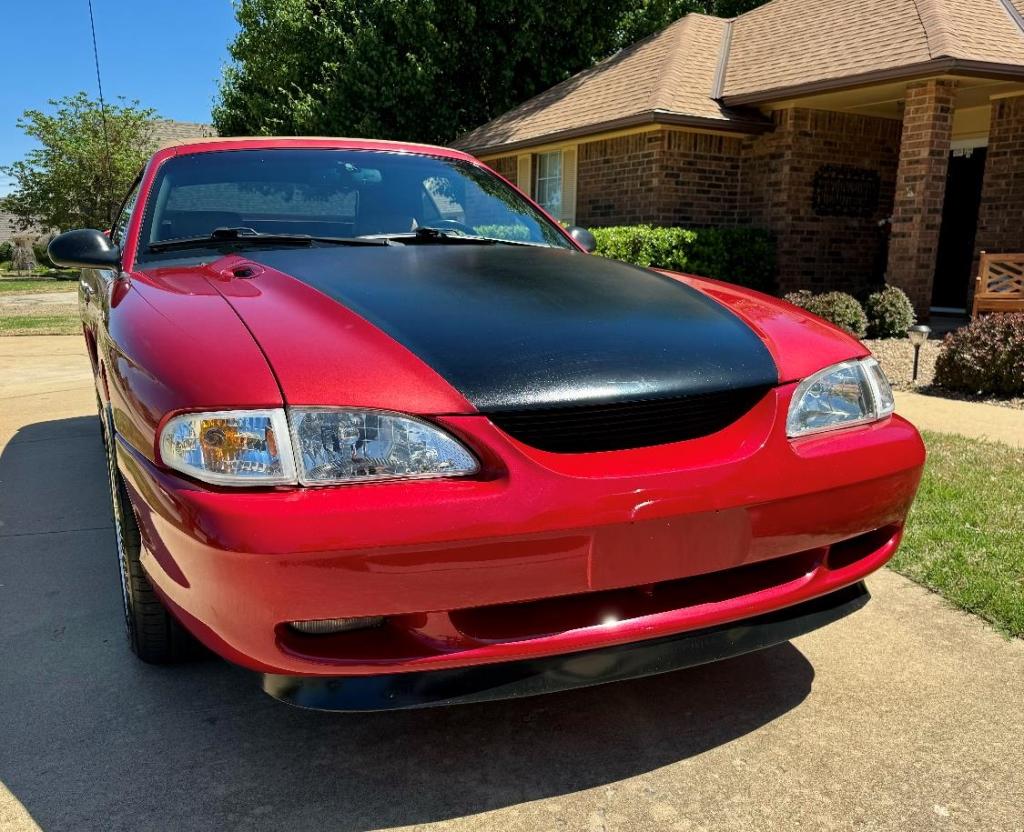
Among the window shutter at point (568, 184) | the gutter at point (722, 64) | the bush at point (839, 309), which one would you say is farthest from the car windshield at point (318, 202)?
the window shutter at point (568, 184)

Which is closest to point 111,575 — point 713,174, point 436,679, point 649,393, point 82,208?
point 436,679

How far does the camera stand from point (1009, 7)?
34.9 ft

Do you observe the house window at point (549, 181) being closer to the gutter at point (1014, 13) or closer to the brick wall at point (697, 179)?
the brick wall at point (697, 179)

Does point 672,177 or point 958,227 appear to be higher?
point 672,177

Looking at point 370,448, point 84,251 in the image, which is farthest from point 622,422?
point 84,251

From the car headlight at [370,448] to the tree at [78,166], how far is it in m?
28.3

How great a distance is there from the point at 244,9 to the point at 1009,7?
679 inches

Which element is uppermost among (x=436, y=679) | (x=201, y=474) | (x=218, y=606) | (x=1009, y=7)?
(x=1009, y=7)

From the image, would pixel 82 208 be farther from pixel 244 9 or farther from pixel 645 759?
pixel 645 759

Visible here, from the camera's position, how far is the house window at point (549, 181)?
1390 cm

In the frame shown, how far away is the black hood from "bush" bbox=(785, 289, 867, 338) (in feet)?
21.4

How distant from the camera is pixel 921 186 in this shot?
9.56 metres

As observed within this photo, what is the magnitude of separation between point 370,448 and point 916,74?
9660 millimetres

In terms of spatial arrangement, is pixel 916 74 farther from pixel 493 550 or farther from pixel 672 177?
pixel 493 550
